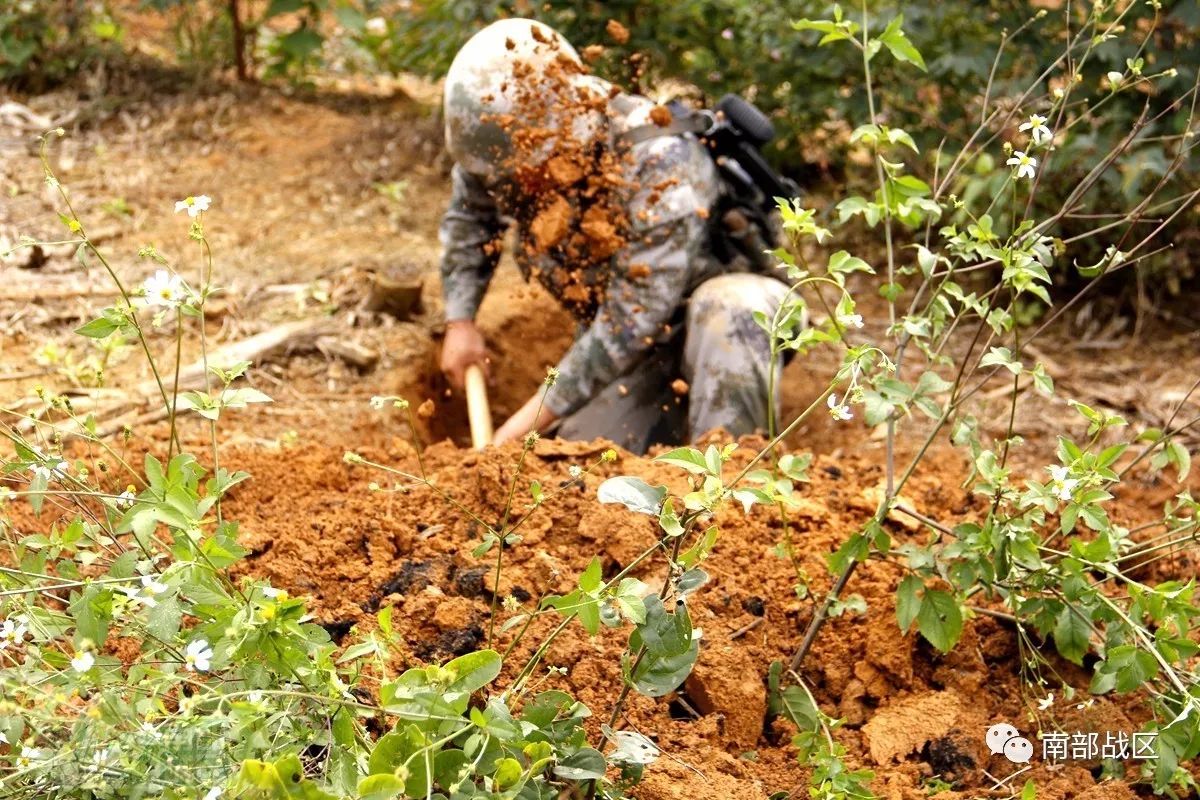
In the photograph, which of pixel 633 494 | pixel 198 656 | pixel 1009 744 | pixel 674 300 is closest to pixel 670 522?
pixel 633 494

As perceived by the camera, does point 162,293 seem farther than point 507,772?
Yes

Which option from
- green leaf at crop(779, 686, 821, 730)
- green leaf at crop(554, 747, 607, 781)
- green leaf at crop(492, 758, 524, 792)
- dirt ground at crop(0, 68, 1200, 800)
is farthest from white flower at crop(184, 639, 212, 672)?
green leaf at crop(779, 686, 821, 730)

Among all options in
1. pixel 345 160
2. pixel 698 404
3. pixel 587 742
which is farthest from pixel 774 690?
pixel 345 160

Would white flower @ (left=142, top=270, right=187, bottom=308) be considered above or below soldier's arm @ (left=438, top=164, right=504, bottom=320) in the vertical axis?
above

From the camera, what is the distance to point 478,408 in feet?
12.7

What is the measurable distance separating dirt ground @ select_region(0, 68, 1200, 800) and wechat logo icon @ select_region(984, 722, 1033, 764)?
22mm

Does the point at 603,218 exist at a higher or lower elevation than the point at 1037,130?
lower

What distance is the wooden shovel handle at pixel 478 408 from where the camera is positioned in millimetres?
3721

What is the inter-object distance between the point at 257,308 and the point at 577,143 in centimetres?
153

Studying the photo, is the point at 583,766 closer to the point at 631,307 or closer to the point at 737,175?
the point at 631,307

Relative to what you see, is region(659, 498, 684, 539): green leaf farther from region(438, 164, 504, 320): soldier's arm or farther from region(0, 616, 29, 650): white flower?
region(438, 164, 504, 320): soldier's arm

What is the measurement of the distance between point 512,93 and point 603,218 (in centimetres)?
42

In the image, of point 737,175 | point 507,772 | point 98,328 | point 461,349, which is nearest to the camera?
point 507,772

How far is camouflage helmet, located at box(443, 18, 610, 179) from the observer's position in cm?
336
